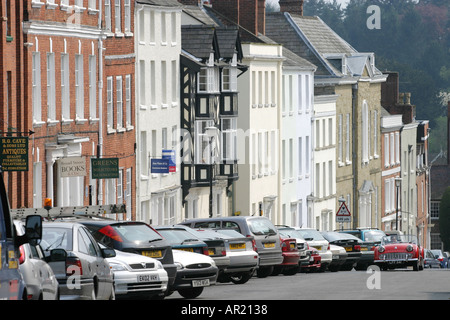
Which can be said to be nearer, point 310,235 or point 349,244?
point 310,235

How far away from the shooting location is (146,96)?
5569 centimetres

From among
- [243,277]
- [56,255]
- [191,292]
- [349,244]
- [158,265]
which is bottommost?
[349,244]

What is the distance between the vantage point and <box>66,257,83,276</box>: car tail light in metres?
18.7

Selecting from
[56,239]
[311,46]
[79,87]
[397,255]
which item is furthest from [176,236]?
[311,46]

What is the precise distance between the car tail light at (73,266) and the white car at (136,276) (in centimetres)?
306

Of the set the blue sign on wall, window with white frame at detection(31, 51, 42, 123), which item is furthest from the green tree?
window with white frame at detection(31, 51, 42, 123)

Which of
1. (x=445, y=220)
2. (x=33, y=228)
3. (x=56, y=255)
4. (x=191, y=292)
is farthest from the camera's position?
(x=445, y=220)

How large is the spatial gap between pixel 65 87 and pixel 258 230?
13.3 m

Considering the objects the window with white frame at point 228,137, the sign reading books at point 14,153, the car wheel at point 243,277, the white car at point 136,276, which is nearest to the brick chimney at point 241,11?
the window with white frame at point 228,137

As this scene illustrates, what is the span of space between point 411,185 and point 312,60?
785 inches

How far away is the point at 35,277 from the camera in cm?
1541

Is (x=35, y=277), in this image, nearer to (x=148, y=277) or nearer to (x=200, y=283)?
(x=148, y=277)

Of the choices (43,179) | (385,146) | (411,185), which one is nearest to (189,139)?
(43,179)
